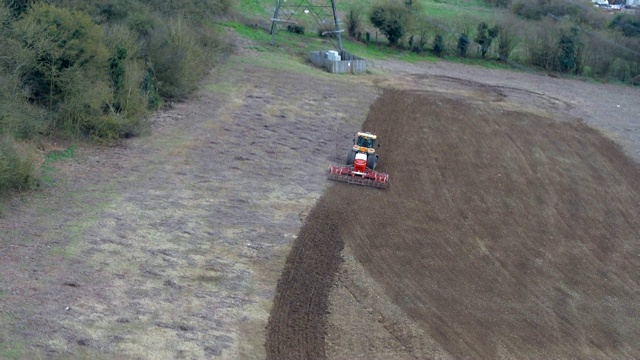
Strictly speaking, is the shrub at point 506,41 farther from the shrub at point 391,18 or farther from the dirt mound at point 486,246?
the dirt mound at point 486,246

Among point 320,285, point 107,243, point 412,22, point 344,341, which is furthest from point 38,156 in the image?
point 412,22

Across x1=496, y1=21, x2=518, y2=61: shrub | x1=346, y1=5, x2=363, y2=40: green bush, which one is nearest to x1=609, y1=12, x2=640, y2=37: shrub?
x1=496, y1=21, x2=518, y2=61: shrub

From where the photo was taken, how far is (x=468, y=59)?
56906 mm

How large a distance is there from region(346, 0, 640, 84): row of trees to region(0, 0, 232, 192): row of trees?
2465cm

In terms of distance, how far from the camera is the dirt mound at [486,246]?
742 inches

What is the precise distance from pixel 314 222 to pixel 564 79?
114 feet

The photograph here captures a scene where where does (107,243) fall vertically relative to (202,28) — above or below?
below

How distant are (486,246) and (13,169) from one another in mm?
14510

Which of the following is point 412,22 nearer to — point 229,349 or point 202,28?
point 202,28

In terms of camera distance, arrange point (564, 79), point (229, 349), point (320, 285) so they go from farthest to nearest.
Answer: point (564, 79) → point (320, 285) → point (229, 349)

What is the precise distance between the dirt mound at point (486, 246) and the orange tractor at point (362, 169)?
1.91 feet

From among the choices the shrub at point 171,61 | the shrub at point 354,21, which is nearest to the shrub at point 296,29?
the shrub at point 354,21

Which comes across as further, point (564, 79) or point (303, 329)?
point (564, 79)

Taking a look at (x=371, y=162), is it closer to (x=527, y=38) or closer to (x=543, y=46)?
(x=543, y=46)
